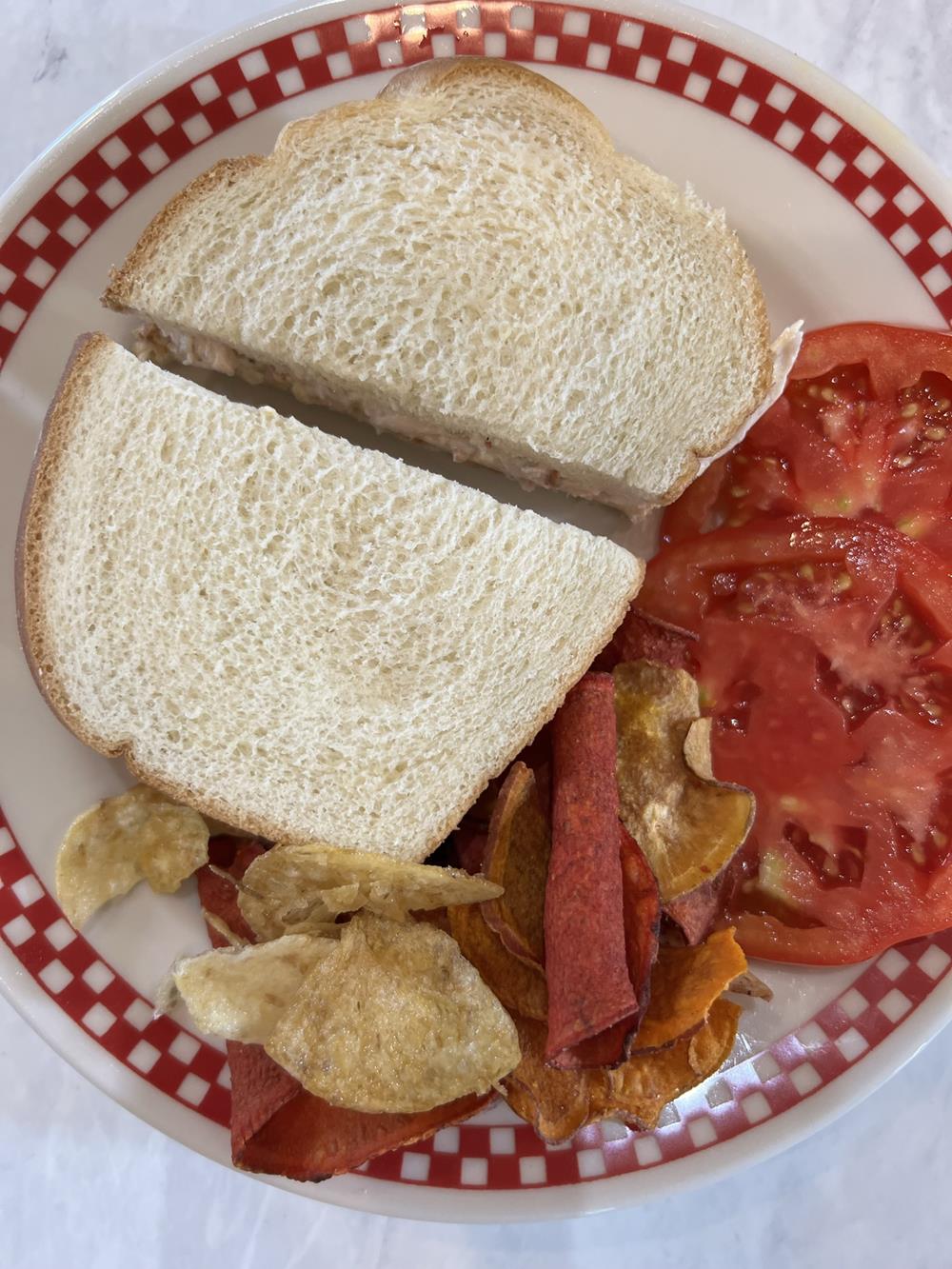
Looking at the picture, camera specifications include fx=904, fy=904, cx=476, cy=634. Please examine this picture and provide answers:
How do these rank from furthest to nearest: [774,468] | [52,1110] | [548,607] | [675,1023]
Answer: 1. [52,1110]
2. [774,468]
3. [548,607]
4. [675,1023]

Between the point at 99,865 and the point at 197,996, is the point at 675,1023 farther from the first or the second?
the point at 99,865

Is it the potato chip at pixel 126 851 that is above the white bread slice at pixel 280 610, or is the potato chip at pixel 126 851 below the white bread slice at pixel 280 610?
below

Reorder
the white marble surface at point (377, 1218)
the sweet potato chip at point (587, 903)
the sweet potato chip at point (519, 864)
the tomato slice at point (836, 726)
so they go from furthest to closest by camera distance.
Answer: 1. the white marble surface at point (377, 1218)
2. the tomato slice at point (836, 726)
3. the sweet potato chip at point (519, 864)
4. the sweet potato chip at point (587, 903)

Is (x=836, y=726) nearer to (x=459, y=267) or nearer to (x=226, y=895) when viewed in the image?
(x=459, y=267)

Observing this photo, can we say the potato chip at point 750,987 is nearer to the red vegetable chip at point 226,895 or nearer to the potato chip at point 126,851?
the red vegetable chip at point 226,895

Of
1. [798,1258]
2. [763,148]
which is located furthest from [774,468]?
[798,1258]

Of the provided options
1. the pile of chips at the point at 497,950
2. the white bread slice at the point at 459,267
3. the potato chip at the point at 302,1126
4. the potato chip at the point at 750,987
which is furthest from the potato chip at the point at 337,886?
the white bread slice at the point at 459,267
